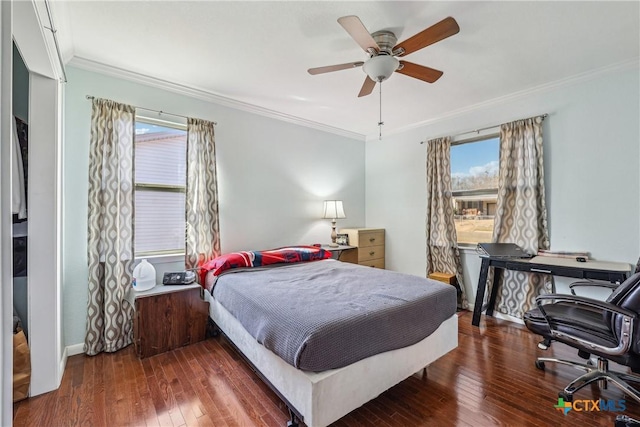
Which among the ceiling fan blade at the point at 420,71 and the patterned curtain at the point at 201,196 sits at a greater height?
the ceiling fan blade at the point at 420,71

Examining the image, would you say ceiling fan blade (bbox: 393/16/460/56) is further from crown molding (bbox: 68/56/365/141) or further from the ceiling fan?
crown molding (bbox: 68/56/365/141)

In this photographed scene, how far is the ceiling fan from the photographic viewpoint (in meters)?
1.69

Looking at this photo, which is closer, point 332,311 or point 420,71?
point 332,311

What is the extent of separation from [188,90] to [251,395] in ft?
9.54

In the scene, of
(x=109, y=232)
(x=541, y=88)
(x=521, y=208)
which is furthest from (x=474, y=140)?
(x=109, y=232)

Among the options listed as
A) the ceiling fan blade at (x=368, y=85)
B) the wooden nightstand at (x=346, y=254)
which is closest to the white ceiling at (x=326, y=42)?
the ceiling fan blade at (x=368, y=85)

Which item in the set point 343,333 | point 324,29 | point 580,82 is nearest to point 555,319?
point 343,333

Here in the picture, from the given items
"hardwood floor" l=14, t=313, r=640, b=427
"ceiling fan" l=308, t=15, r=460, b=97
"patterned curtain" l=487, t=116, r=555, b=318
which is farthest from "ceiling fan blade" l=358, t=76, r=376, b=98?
"hardwood floor" l=14, t=313, r=640, b=427

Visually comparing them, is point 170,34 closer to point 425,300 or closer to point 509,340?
point 425,300

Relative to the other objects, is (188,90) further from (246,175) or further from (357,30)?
(357,30)

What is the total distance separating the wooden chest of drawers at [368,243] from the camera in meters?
4.19

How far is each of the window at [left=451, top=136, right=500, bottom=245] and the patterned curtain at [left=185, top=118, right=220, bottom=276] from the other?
3038 mm

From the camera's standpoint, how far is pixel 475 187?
3613 mm

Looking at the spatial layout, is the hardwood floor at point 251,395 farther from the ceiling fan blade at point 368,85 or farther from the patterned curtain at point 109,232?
the ceiling fan blade at point 368,85
